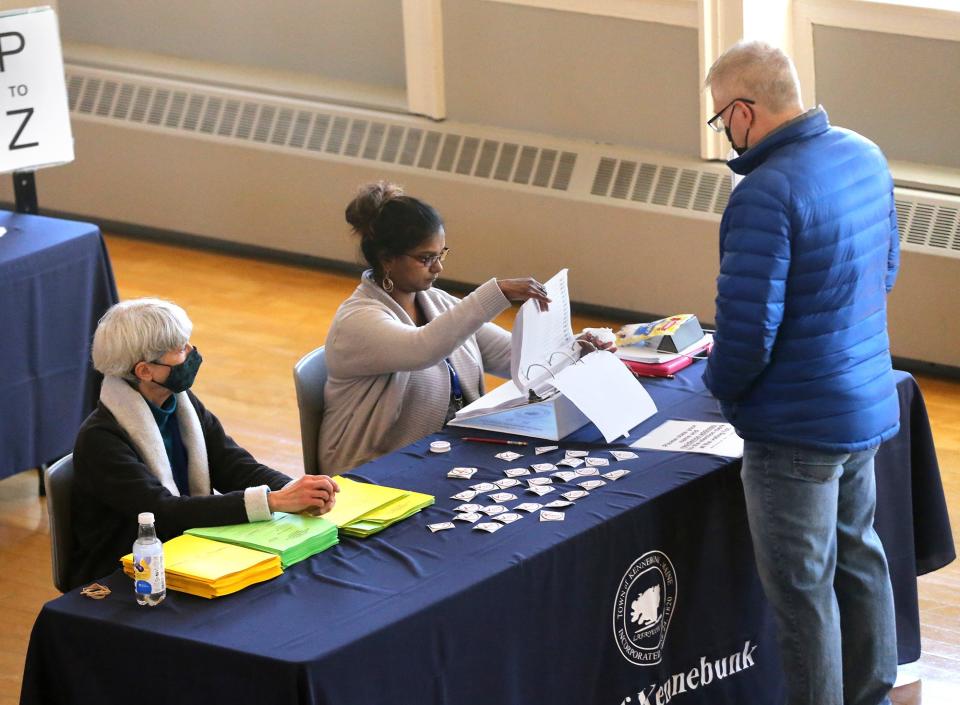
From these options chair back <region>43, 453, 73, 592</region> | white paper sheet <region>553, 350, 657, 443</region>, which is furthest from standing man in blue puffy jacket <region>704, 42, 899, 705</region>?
chair back <region>43, 453, 73, 592</region>

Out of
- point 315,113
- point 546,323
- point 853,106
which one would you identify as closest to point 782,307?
point 546,323

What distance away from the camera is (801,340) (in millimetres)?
3227

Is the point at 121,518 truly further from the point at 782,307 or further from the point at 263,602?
the point at 782,307

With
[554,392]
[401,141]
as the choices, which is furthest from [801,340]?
[401,141]

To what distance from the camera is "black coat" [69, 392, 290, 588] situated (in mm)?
3250

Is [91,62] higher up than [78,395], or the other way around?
[91,62]

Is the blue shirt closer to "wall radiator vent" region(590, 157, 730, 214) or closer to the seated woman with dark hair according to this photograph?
the seated woman with dark hair

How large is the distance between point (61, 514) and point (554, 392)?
1256 millimetres

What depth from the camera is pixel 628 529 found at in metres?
3.34

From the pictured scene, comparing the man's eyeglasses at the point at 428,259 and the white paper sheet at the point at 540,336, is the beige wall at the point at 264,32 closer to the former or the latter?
the man's eyeglasses at the point at 428,259

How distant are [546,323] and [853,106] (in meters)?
3.22

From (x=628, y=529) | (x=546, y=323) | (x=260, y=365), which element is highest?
(x=546, y=323)

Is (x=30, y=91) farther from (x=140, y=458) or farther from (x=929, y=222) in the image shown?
(x=929, y=222)

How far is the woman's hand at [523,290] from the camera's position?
3801 mm
